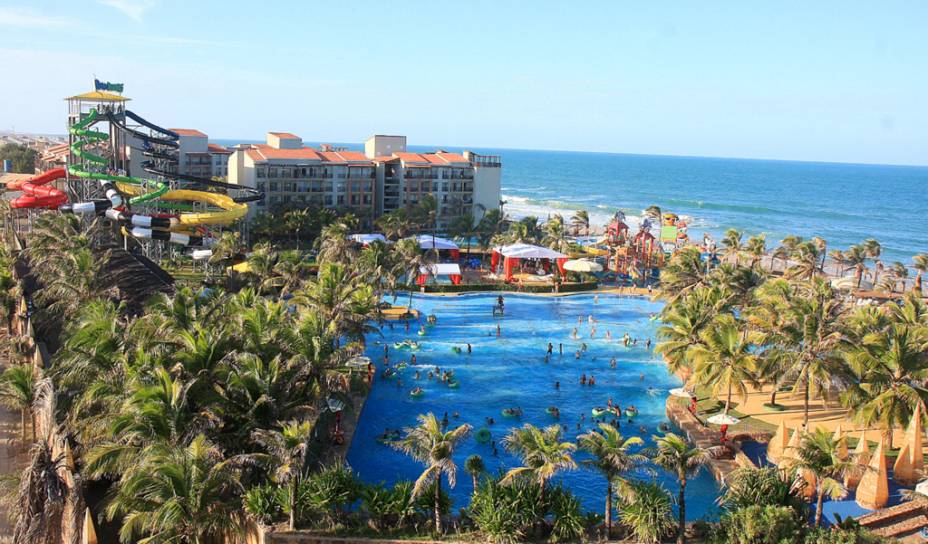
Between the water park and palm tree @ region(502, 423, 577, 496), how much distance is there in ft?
0.26

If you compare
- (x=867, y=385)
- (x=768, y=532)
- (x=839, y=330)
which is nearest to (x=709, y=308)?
(x=839, y=330)

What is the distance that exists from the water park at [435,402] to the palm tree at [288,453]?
70 millimetres

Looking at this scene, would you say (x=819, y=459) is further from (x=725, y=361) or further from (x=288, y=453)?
(x=288, y=453)

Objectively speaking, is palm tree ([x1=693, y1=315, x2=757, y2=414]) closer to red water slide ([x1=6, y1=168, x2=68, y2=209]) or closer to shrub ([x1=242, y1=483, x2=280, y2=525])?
shrub ([x1=242, y1=483, x2=280, y2=525])

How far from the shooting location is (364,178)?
77.9 meters

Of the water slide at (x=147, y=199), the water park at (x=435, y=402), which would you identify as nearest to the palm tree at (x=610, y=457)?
the water park at (x=435, y=402)

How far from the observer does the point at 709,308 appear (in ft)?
109

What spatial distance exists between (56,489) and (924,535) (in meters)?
22.8

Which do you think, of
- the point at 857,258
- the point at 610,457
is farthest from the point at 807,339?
the point at 857,258

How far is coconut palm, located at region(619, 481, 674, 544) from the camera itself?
1873cm

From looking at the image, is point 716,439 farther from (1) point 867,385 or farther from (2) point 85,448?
(2) point 85,448

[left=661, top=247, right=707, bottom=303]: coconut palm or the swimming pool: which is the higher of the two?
[left=661, top=247, right=707, bottom=303]: coconut palm

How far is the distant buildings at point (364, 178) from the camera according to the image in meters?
73.5

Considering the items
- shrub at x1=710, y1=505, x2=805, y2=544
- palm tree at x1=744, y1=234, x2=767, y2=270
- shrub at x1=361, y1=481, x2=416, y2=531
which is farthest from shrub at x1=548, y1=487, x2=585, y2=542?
palm tree at x1=744, y1=234, x2=767, y2=270
